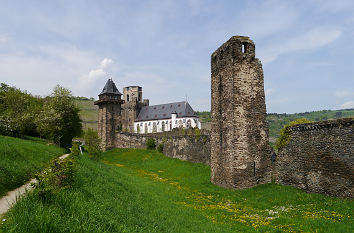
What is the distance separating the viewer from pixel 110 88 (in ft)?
196

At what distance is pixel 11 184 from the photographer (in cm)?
991

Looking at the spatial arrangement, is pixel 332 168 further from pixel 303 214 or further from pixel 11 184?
pixel 11 184

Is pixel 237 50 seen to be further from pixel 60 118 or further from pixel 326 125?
pixel 60 118

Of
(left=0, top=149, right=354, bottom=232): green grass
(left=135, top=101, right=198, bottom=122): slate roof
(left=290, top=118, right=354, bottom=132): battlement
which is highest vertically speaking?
(left=135, top=101, right=198, bottom=122): slate roof

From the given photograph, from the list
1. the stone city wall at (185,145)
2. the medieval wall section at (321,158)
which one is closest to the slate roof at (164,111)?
the stone city wall at (185,145)

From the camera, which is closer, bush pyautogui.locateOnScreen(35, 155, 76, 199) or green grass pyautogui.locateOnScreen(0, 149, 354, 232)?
green grass pyautogui.locateOnScreen(0, 149, 354, 232)

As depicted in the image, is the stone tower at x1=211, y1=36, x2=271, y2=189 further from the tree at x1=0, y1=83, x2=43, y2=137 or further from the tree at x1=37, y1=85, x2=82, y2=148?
the tree at x1=37, y1=85, x2=82, y2=148

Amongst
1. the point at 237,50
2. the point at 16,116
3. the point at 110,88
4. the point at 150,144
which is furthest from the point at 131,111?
the point at 237,50

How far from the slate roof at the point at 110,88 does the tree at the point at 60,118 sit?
61.7 feet

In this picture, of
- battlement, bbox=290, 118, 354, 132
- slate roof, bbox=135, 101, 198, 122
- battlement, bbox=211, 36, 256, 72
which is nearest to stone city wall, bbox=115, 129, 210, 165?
battlement, bbox=211, 36, 256, 72

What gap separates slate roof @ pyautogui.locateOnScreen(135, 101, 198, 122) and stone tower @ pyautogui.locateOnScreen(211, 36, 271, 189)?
209ft

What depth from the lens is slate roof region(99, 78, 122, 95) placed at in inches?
2329

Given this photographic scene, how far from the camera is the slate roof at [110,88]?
194ft

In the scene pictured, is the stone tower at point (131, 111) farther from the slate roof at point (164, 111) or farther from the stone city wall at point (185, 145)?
the stone city wall at point (185, 145)
